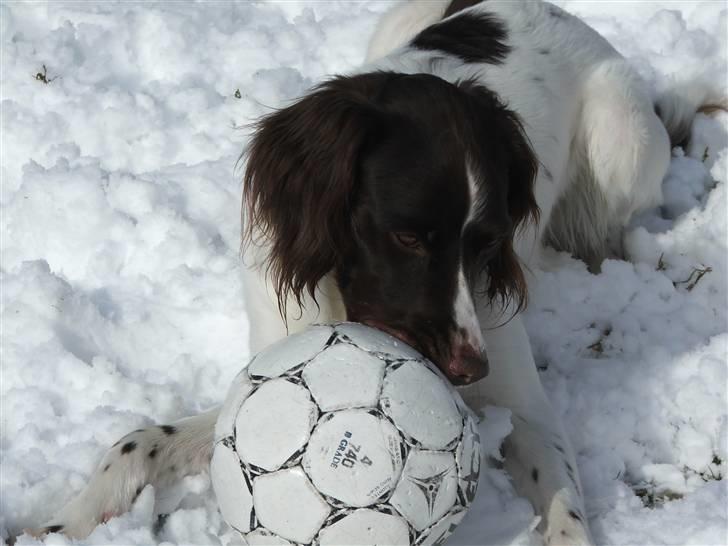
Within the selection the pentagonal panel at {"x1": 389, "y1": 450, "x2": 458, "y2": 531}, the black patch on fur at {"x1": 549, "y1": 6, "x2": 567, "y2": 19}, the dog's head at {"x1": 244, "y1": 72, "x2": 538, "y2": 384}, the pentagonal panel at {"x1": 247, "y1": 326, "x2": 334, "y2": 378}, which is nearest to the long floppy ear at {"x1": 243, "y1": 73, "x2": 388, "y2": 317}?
the dog's head at {"x1": 244, "y1": 72, "x2": 538, "y2": 384}

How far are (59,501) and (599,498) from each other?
1.70 m

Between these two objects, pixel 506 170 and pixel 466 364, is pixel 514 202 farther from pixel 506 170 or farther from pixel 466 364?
pixel 466 364

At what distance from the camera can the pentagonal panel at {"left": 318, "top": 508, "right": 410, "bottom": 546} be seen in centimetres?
256

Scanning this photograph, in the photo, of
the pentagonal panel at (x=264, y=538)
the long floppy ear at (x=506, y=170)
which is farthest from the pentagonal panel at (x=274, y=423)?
the long floppy ear at (x=506, y=170)

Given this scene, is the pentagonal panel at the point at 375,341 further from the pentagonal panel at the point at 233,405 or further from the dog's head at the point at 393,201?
the pentagonal panel at the point at 233,405

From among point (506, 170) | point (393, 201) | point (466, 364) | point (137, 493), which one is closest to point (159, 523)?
point (137, 493)

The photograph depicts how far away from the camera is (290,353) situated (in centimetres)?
281

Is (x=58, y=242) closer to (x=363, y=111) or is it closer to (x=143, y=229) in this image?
(x=143, y=229)

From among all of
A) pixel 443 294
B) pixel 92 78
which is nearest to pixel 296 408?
pixel 443 294

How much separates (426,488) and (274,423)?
418mm

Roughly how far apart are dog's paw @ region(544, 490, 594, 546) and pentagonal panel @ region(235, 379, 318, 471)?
0.93 m

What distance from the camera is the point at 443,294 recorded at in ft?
9.85

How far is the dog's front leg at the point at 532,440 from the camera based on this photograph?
314 centimetres

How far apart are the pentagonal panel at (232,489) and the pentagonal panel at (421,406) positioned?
0.41 metres
